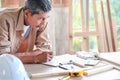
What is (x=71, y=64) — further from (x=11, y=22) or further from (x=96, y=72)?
(x=11, y=22)

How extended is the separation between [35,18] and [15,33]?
8.7 inches

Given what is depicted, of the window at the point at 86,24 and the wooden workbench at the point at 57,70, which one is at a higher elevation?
the window at the point at 86,24

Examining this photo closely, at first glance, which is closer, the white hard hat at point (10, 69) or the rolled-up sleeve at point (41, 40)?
the white hard hat at point (10, 69)

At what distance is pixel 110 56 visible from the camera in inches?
76.2

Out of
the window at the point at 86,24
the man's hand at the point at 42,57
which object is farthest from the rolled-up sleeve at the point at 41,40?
the window at the point at 86,24

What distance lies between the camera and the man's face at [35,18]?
1884mm

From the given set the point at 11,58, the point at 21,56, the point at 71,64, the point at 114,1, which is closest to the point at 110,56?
the point at 71,64

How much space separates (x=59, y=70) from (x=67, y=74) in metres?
0.11

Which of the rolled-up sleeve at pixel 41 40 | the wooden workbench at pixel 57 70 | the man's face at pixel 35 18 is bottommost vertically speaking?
the wooden workbench at pixel 57 70

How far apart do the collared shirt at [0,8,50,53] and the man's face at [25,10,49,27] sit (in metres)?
0.05

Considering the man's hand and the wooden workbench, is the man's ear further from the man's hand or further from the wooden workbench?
the wooden workbench

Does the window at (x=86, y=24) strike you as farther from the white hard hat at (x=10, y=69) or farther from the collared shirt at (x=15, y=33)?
the white hard hat at (x=10, y=69)

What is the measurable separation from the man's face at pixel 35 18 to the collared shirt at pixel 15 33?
5cm

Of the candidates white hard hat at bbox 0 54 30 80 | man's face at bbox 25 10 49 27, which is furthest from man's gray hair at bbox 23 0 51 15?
white hard hat at bbox 0 54 30 80
